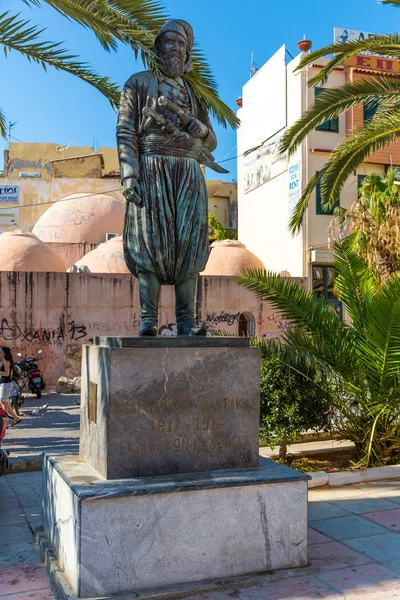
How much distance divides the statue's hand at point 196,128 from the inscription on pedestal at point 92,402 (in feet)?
6.55

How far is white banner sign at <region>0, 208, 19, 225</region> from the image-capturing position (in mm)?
32750

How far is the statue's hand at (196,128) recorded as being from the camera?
455 centimetres

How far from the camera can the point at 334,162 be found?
9.85 meters

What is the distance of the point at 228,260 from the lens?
21219 mm

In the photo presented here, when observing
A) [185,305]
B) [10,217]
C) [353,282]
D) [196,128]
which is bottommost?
[185,305]

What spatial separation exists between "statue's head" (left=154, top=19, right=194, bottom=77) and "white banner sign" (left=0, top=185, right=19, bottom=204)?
2959cm

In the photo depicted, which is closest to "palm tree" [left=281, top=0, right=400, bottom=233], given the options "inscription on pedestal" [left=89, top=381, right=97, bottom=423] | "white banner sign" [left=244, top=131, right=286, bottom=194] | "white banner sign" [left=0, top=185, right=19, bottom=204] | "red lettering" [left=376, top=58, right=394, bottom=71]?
"inscription on pedestal" [left=89, top=381, right=97, bottom=423]

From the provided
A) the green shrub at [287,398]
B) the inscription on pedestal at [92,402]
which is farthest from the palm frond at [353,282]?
the inscription on pedestal at [92,402]

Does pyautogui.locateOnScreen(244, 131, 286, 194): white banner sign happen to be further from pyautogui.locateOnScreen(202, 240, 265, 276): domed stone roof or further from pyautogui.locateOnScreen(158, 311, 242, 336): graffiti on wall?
pyautogui.locateOnScreen(158, 311, 242, 336): graffiti on wall

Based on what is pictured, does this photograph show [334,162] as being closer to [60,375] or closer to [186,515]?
[186,515]

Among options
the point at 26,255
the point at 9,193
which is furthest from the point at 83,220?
the point at 9,193

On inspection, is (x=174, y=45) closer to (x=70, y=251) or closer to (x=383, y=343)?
(x=383, y=343)

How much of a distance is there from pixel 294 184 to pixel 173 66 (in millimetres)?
19151

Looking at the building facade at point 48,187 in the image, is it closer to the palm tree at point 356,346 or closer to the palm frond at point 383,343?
the palm tree at point 356,346
